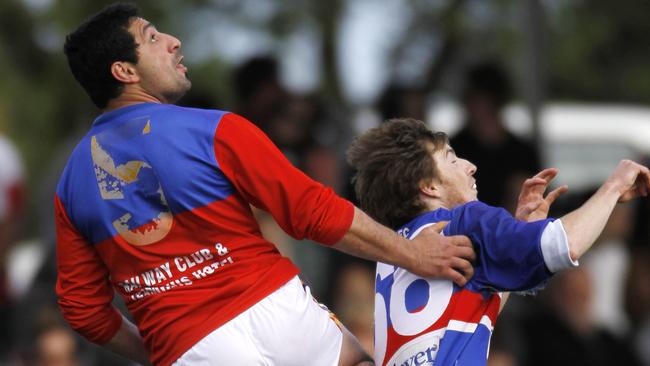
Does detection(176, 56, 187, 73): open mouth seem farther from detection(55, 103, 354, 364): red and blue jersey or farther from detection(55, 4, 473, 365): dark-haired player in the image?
detection(55, 103, 354, 364): red and blue jersey

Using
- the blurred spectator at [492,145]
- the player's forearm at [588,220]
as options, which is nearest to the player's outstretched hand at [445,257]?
the player's forearm at [588,220]

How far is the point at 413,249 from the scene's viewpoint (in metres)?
4.59

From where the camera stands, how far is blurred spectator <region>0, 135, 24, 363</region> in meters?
9.00

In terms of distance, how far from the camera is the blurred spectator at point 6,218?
29.5ft

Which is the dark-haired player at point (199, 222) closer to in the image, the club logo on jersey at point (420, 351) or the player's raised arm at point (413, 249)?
the player's raised arm at point (413, 249)

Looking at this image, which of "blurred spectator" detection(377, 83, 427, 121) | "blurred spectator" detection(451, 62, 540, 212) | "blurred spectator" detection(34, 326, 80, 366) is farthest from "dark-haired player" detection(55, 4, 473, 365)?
"blurred spectator" detection(377, 83, 427, 121)

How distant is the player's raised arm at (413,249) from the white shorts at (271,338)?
0.84 feet

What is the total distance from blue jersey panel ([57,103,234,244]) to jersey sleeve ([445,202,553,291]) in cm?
78

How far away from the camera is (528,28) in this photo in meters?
9.69

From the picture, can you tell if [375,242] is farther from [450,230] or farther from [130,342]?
[130,342]

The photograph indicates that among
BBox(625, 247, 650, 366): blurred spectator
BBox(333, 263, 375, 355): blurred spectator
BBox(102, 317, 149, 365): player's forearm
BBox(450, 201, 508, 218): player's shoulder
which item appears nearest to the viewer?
BBox(450, 201, 508, 218): player's shoulder

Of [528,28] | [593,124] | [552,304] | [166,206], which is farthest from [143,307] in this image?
[593,124]

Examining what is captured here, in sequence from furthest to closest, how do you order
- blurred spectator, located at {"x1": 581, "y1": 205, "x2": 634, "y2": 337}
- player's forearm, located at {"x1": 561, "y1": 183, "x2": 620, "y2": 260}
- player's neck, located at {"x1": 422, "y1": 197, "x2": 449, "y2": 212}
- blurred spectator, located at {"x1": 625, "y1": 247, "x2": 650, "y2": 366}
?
blurred spectator, located at {"x1": 581, "y1": 205, "x2": 634, "y2": 337} → blurred spectator, located at {"x1": 625, "y1": 247, "x2": 650, "y2": 366} → player's neck, located at {"x1": 422, "y1": 197, "x2": 449, "y2": 212} → player's forearm, located at {"x1": 561, "y1": 183, "x2": 620, "y2": 260}

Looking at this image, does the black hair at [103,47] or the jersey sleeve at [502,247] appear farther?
the black hair at [103,47]
